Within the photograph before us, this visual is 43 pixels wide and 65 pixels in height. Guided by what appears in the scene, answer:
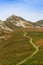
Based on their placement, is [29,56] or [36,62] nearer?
[36,62]

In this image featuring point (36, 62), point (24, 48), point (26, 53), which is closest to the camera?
point (36, 62)

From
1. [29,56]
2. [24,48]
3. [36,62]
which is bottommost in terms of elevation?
[36,62]

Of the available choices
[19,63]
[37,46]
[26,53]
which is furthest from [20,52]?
[19,63]

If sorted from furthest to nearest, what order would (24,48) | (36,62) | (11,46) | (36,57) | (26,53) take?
1. (11,46)
2. (24,48)
3. (26,53)
4. (36,57)
5. (36,62)

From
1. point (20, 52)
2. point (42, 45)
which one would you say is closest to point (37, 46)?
point (42, 45)

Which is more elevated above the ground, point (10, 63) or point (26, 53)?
point (26, 53)

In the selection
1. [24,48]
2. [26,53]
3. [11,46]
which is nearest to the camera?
[26,53]

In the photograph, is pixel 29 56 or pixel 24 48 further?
pixel 24 48

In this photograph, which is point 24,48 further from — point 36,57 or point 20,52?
point 36,57

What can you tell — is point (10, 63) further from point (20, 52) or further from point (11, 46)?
point (11, 46)
